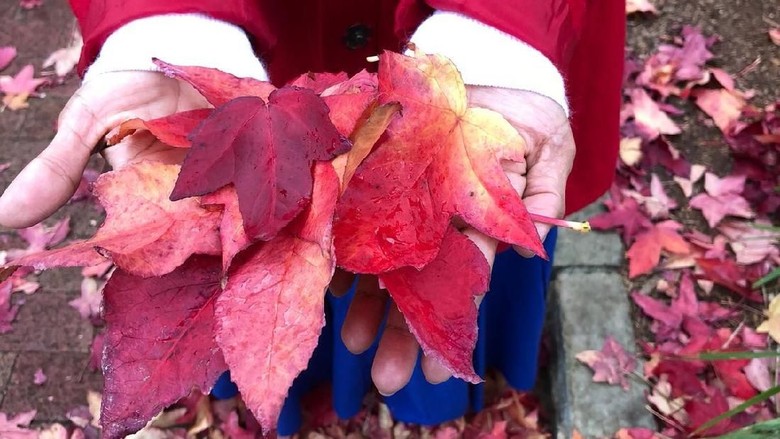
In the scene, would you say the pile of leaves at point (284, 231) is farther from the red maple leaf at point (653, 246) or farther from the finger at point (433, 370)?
the red maple leaf at point (653, 246)

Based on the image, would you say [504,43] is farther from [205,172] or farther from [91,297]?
[91,297]

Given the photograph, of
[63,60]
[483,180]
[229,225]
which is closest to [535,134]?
[483,180]

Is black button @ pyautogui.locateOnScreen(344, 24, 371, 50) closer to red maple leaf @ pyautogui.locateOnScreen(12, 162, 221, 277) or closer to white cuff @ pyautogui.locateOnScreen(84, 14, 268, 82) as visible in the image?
white cuff @ pyautogui.locateOnScreen(84, 14, 268, 82)

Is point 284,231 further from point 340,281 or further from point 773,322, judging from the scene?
point 773,322

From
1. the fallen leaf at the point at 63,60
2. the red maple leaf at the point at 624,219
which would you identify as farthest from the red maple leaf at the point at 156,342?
the fallen leaf at the point at 63,60

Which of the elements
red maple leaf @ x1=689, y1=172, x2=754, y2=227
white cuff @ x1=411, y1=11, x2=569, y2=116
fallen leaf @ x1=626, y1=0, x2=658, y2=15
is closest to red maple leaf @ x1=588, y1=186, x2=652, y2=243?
red maple leaf @ x1=689, y1=172, x2=754, y2=227
